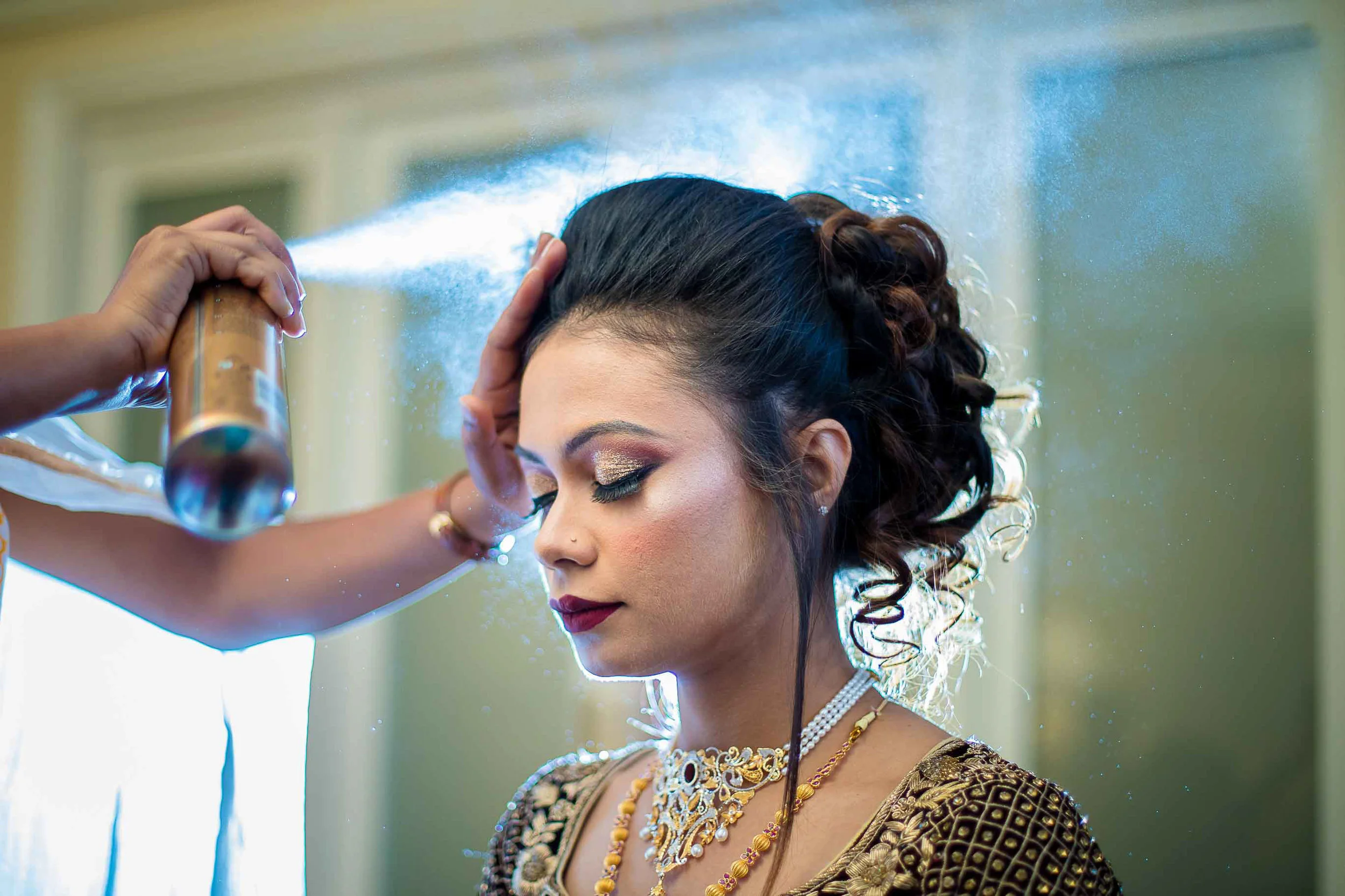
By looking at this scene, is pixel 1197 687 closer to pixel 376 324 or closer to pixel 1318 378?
pixel 1318 378

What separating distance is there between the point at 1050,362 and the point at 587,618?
0.59 m

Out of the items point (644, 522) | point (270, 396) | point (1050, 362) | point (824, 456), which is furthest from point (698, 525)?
point (1050, 362)

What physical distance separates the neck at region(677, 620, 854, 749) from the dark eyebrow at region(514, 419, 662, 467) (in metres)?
0.22

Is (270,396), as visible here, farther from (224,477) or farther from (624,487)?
(624,487)

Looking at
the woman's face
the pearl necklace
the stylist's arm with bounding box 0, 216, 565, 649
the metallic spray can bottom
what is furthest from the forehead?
the metallic spray can bottom

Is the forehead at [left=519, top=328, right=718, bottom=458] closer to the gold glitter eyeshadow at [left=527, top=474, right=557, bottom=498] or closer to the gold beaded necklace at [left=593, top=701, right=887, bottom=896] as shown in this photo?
the gold glitter eyeshadow at [left=527, top=474, right=557, bottom=498]

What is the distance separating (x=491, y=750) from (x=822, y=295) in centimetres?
69

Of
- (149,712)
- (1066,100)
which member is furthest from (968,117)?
(149,712)

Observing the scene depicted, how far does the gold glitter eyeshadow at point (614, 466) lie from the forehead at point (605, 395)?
0.03 metres

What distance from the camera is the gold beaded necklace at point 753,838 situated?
88 centimetres

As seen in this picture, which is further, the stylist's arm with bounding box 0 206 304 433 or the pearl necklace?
the pearl necklace

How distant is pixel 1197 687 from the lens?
3.48 ft

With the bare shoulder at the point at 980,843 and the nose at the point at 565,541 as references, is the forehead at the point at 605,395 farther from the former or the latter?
the bare shoulder at the point at 980,843

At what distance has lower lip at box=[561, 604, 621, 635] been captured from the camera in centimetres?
86
